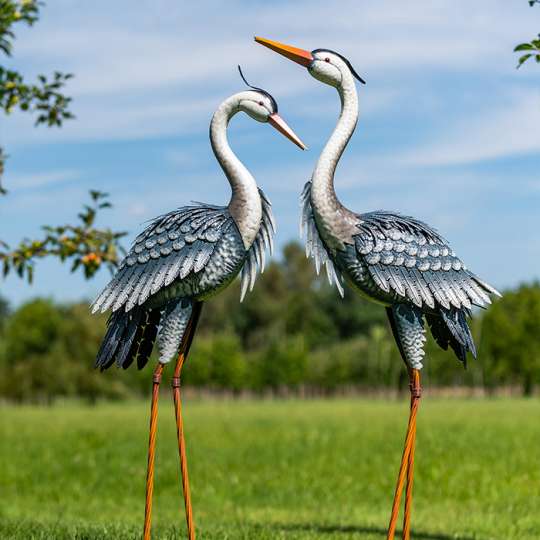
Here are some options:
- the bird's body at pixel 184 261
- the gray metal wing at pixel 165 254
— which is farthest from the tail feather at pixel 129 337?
the gray metal wing at pixel 165 254

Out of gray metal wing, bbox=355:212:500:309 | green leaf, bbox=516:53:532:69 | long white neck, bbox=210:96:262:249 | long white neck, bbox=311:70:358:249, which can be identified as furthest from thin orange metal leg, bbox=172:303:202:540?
green leaf, bbox=516:53:532:69

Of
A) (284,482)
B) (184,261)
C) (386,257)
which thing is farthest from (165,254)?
(284,482)

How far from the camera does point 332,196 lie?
20.5 ft

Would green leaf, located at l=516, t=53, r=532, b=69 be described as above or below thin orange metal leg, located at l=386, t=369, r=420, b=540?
above

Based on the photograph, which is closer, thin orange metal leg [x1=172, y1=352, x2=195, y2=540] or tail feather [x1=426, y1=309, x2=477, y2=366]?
thin orange metal leg [x1=172, y1=352, x2=195, y2=540]

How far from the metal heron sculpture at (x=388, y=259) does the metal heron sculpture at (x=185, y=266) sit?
0.35 metres

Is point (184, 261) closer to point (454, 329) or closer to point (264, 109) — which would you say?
point (264, 109)

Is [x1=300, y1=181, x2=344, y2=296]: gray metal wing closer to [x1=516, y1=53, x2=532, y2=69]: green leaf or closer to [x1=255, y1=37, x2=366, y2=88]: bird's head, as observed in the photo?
[x1=255, y1=37, x2=366, y2=88]: bird's head

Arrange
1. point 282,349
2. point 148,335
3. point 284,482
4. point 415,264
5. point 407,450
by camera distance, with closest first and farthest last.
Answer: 1. point 407,450
2. point 415,264
3. point 148,335
4. point 284,482
5. point 282,349

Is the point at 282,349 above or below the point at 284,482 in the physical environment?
above

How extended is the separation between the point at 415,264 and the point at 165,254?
5.97 feet

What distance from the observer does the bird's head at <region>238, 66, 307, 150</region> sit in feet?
21.0

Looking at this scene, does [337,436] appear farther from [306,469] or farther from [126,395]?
[126,395]

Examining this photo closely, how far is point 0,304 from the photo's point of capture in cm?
10831
